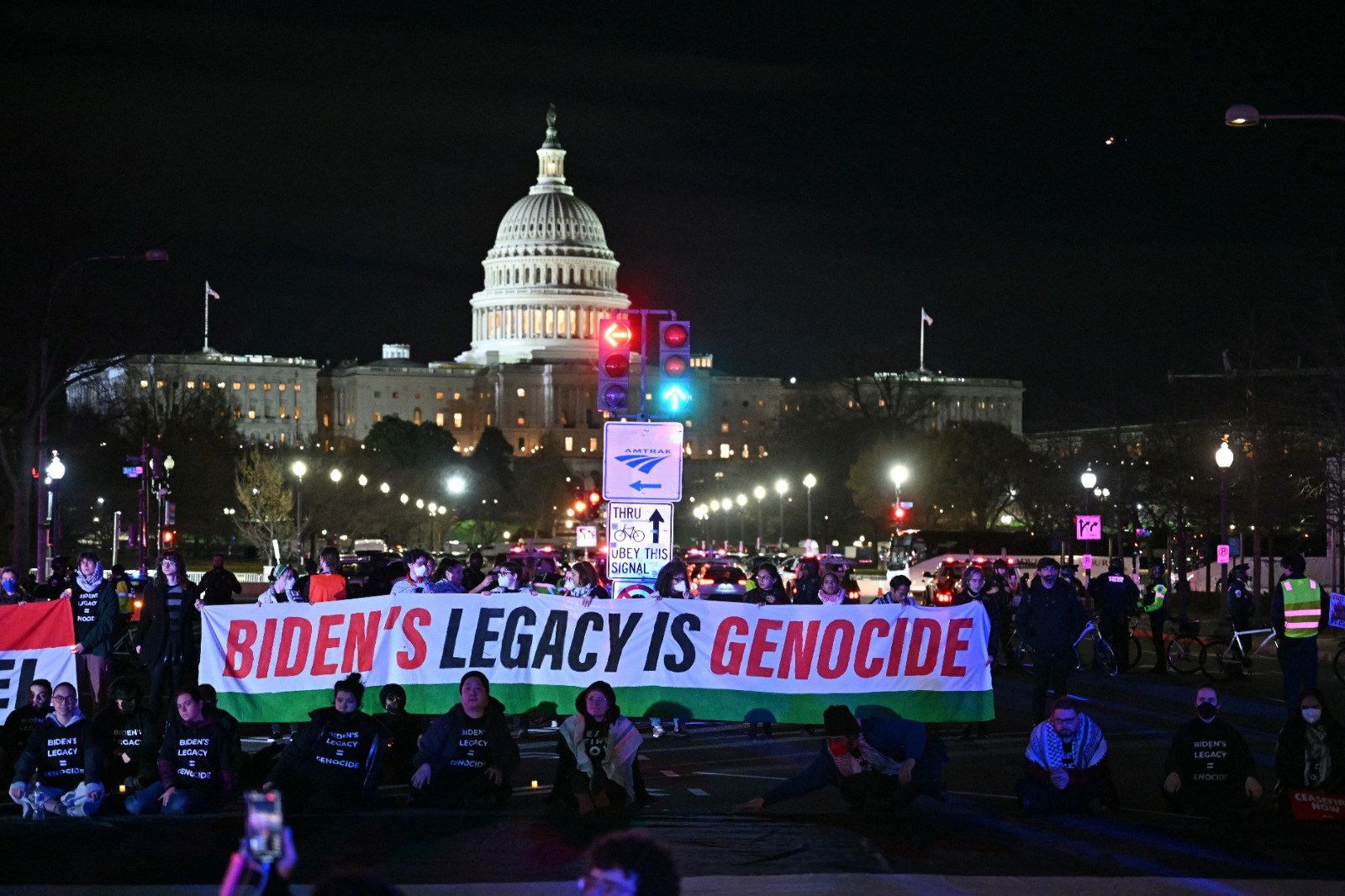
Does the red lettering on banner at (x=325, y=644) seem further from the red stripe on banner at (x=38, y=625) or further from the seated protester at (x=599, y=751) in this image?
the seated protester at (x=599, y=751)

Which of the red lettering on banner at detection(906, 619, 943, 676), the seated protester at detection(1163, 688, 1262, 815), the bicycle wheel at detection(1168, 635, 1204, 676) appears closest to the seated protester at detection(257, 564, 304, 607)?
the red lettering on banner at detection(906, 619, 943, 676)

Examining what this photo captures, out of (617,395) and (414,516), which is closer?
(617,395)

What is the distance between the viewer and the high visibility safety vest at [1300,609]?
17.9 m

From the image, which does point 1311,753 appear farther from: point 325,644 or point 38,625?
point 38,625

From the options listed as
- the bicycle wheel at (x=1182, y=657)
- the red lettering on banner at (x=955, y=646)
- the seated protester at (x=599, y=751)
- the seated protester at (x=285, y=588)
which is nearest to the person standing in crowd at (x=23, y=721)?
the seated protester at (x=285, y=588)

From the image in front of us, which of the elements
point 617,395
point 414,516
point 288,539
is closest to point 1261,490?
point 617,395

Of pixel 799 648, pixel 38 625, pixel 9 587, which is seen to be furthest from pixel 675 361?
pixel 38 625

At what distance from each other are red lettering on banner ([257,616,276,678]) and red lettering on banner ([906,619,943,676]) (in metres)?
5.55

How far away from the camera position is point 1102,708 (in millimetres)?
21219

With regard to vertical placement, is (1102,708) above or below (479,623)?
below

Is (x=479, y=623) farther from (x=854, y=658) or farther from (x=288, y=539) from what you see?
(x=288, y=539)

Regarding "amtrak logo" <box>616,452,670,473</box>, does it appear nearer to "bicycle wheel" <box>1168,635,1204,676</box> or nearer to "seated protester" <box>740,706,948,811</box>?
"seated protester" <box>740,706,948,811</box>

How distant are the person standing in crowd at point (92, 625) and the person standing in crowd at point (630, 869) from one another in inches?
484

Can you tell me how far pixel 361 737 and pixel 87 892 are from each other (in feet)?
10.7
